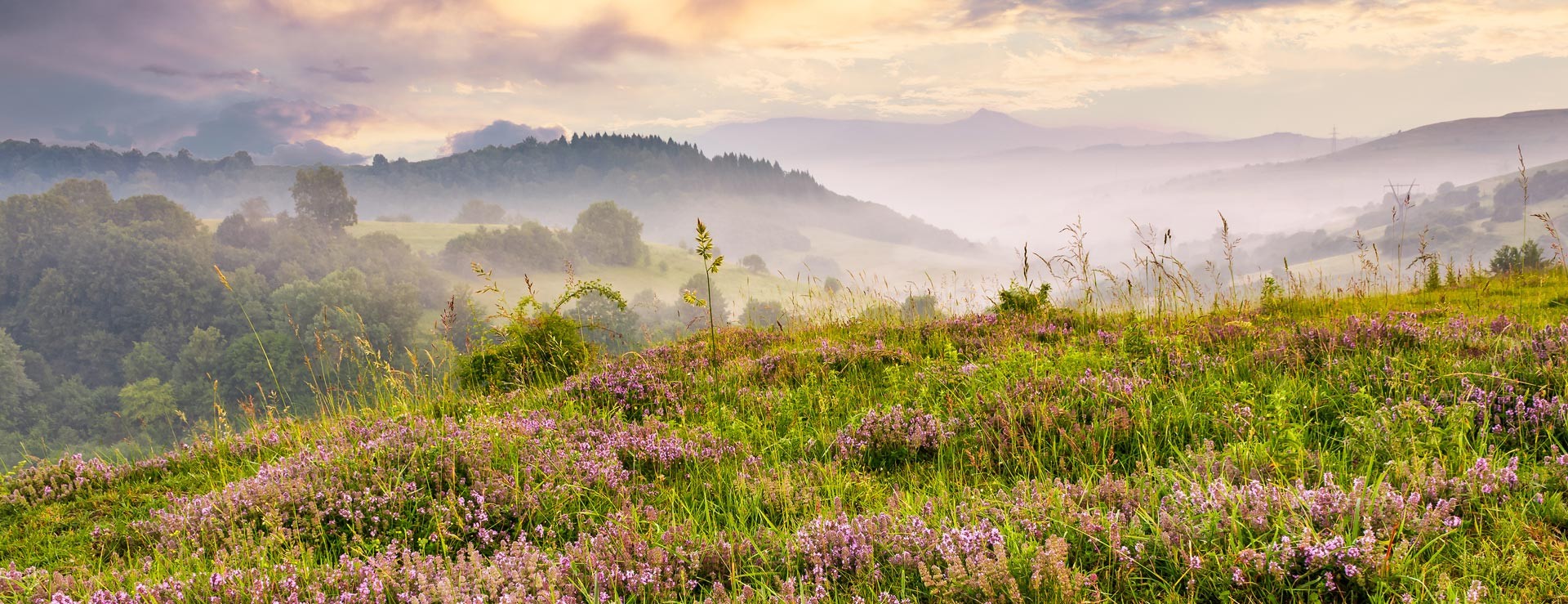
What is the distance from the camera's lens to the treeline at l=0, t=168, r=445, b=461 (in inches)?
4072

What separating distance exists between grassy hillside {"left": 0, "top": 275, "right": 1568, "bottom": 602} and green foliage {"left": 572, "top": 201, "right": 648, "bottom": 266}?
630 ft

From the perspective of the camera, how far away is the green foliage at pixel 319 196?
175125 mm

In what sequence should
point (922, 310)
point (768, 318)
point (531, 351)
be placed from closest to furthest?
point (531, 351)
point (922, 310)
point (768, 318)

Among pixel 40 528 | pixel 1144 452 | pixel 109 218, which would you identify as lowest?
pixel 40 528

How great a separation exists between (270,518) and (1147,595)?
4.32 meters

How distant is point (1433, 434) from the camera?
3.56 m

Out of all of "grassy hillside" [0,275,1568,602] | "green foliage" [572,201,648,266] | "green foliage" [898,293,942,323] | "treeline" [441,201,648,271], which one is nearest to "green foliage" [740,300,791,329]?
"green foliage" [898,293,942,323]

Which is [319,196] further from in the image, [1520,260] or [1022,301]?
[1520,260]

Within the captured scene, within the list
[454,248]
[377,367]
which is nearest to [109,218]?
[454,248]

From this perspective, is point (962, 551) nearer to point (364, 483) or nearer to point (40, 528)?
point (364, 483)

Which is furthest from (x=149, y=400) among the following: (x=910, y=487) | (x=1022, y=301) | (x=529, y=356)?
(x=910, y=487)

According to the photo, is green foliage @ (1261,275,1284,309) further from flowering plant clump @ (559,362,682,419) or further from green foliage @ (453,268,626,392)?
green foliage @ (453,268,626,392)

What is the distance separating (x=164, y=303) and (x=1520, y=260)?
184108 millimetres

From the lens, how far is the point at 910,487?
404 centimetres
